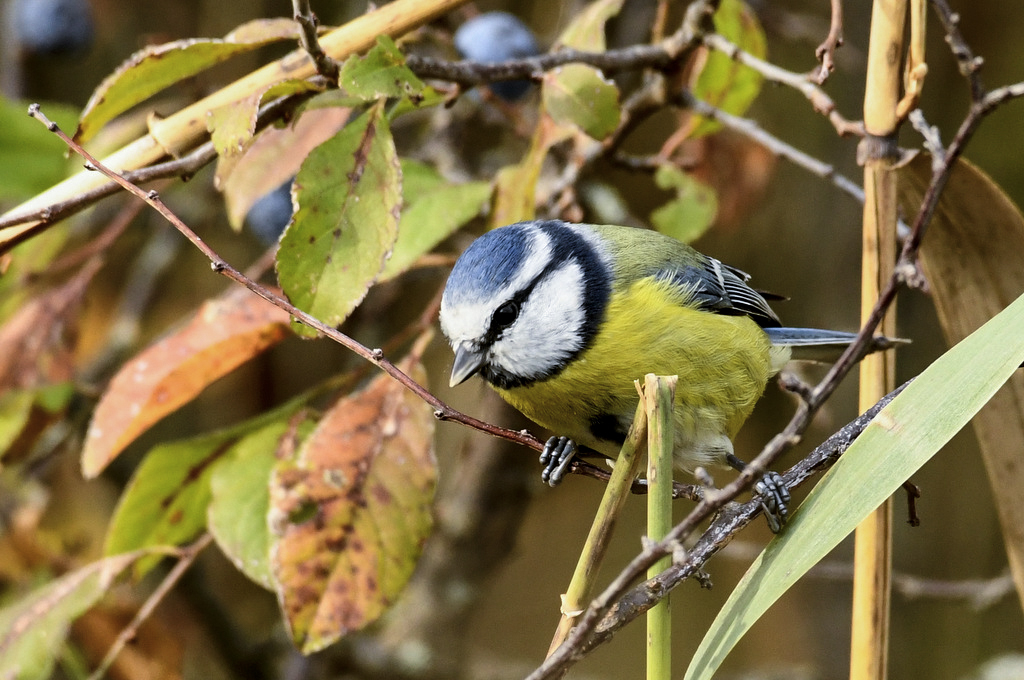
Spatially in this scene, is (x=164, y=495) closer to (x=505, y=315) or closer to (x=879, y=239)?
(x=505, y=315)

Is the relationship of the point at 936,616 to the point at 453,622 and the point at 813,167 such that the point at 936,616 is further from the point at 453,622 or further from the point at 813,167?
the point at 813,167

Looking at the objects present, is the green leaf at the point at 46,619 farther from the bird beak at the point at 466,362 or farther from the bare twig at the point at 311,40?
the bare twig at the point at 311,40

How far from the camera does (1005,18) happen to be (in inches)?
90.2

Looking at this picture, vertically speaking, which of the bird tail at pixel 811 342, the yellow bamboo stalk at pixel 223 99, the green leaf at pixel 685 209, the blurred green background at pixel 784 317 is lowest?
the blurred green background at pixel 784 317

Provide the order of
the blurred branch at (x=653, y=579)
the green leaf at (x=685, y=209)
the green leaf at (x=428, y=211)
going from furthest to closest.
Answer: the green leaf at (x=685, y=209) → the green leaf at (x=428, y=211) → the blurred branch at (x=653, y=579)

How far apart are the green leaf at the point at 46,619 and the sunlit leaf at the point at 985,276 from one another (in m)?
0.98

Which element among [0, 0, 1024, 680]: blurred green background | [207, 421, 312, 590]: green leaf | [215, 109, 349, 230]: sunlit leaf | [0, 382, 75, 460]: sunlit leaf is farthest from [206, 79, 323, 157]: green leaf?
[0, 0, 1024, 680]: blurred green background

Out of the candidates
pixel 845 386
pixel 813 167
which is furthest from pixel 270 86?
pixel 845 386

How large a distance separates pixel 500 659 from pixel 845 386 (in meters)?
1.16

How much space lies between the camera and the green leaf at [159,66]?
38.1 inches

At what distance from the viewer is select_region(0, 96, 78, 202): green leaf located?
141 centimetres

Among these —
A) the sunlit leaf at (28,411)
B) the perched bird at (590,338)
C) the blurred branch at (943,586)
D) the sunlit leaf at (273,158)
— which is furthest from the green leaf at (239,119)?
the blurred branch at (943,586)

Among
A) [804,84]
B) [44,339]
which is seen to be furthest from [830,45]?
[44,339]

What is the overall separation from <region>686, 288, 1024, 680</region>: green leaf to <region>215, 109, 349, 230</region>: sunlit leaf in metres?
0.67
